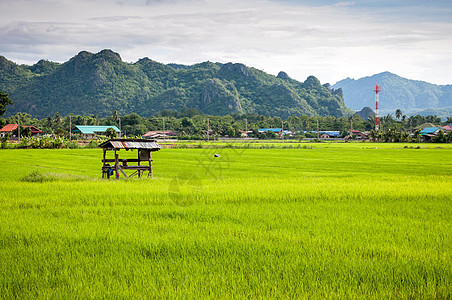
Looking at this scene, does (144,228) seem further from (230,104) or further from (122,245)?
(230,104)

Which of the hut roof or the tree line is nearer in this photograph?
the hut roof

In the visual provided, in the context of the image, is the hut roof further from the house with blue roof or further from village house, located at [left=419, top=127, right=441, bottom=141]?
village house, located at [left=419, top=127, right=441, bottom=141]

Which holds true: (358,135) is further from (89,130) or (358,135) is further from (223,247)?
(223,247)

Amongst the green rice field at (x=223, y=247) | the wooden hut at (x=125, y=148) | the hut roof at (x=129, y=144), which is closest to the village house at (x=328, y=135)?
the wooden hut at (x=125, y=148)

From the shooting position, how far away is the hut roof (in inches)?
642

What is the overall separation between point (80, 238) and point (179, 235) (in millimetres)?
1799

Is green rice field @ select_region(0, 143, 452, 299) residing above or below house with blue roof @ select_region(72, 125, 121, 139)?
below

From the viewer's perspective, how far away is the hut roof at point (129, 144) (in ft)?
53.5

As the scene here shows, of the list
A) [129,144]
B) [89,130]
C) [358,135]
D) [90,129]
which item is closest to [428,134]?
[358,135]

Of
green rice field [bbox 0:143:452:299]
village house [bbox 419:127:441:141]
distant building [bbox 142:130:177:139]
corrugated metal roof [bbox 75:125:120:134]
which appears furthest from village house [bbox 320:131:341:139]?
green rice field [bbox 0:143:452:299]

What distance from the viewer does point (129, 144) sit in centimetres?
1667

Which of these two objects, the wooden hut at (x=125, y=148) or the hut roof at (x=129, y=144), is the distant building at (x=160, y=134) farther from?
the hut roof at (x=129, y=144)

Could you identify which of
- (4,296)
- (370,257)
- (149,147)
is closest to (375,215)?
(370,257)

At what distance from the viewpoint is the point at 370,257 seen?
19.5ft
